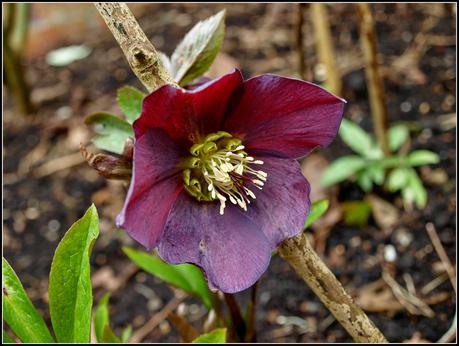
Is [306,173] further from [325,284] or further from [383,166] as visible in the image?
[325,284]

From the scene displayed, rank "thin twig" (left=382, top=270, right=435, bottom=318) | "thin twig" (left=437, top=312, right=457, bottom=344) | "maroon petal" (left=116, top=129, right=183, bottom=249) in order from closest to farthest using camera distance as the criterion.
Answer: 1. "maroon petal" (left=116, top=129, right=183, bottom=249)
2. "thin twig" (left=437, top=312, right=457, bottom=344)
3. "thin twig" (left=382, top=270, right=435, bottom=318)

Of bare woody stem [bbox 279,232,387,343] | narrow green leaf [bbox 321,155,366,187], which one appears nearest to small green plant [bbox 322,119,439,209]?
narrow green leaf [bbox 321,155,366,187]

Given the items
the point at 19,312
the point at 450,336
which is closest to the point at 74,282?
the point at 19,312

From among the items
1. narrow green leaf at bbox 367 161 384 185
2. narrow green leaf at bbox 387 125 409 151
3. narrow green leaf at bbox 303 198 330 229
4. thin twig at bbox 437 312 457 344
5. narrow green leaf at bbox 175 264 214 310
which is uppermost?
narrow green leaf at bbox 303 198 330 229

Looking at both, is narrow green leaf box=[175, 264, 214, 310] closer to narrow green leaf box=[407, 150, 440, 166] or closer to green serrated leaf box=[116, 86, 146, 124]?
green serrated leaf box=[116, 86, 146, 124]

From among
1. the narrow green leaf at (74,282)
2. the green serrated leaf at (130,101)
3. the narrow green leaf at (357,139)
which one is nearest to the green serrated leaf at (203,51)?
the green serrated leaf at (130,101)

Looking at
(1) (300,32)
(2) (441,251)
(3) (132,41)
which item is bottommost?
(2) (441,251)
